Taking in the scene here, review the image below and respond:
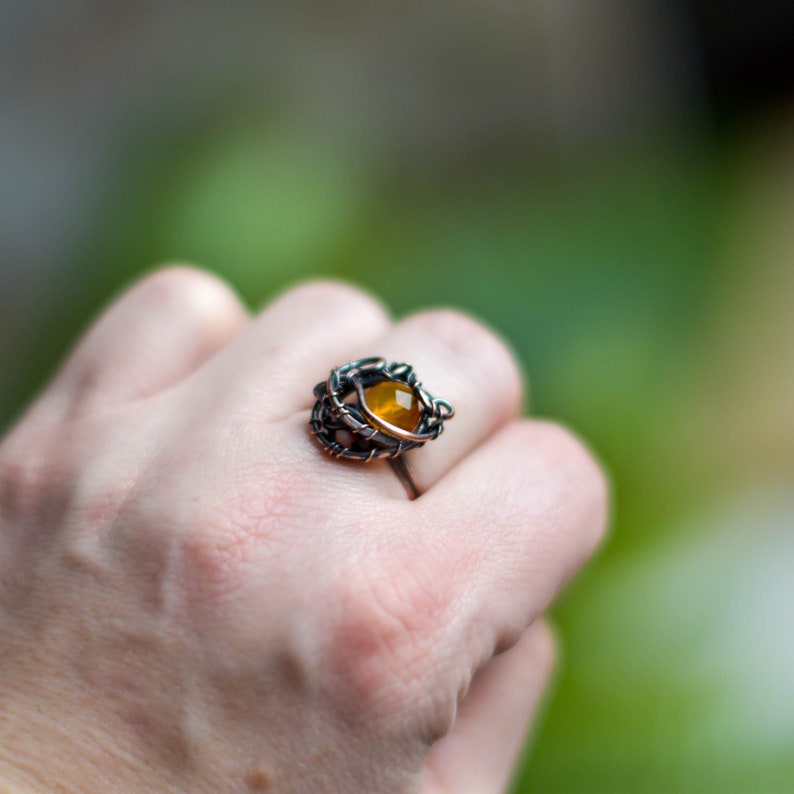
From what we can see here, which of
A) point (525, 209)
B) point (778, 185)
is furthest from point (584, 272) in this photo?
point (778, 185)

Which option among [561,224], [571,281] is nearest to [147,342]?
[571,281]

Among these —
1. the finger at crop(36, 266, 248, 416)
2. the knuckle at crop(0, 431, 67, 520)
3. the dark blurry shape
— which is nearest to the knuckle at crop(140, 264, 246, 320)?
the finger at crop(36, 266, 248, 416)

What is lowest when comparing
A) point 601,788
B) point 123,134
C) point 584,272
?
point 601,788

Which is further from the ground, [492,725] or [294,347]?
[294,347]

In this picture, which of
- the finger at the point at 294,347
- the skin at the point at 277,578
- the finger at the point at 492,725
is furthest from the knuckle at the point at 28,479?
the finger at the point at 492,725

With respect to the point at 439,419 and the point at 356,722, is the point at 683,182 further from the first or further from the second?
the point at 356,722

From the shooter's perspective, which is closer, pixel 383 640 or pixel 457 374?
pixel 383 640

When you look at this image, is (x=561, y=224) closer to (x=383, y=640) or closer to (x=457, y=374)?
(x=457, y=374)

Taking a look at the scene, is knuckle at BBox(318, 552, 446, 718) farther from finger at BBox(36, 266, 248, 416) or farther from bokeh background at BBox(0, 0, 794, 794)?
bokeh background at BBox(0, 0, 794, 794)
